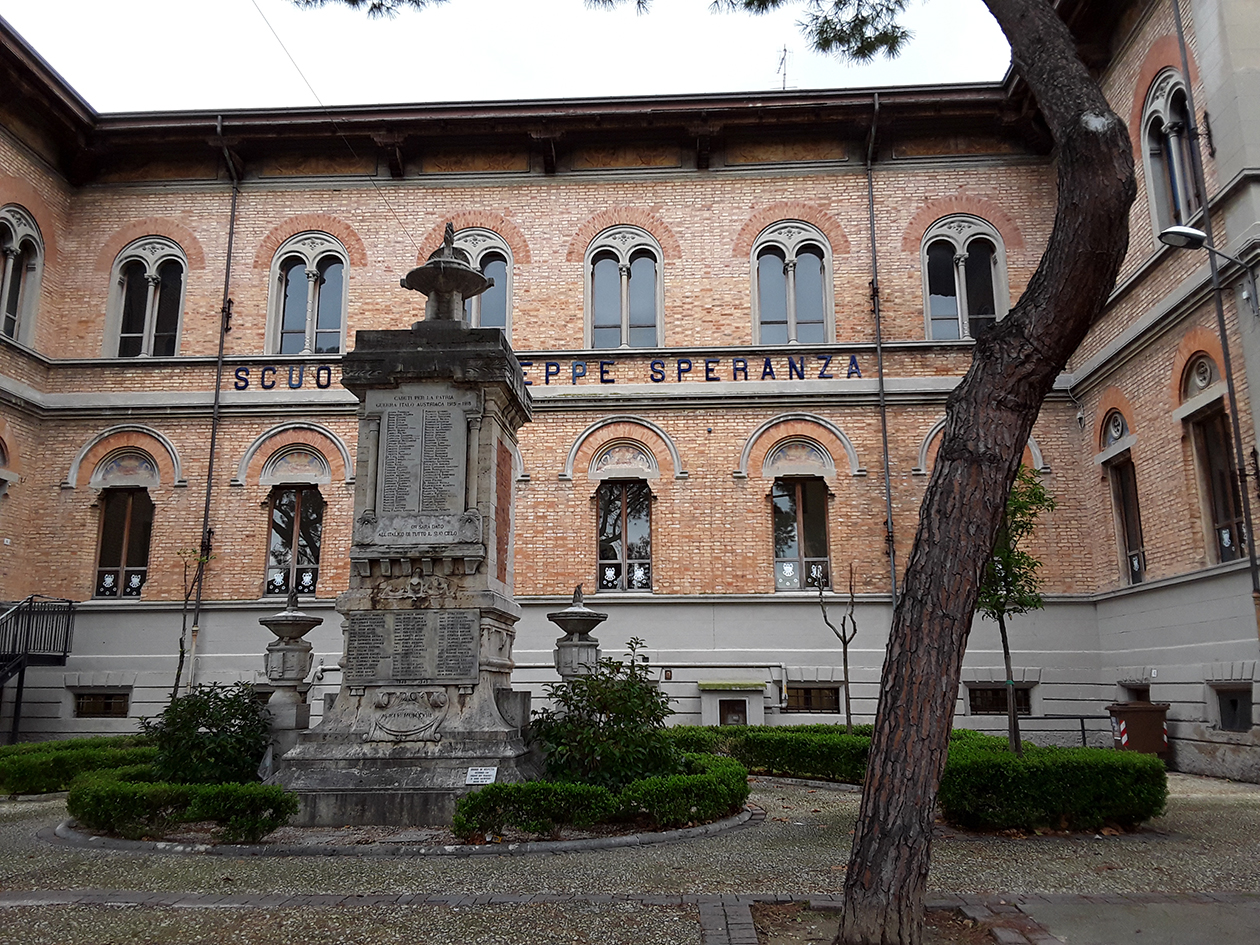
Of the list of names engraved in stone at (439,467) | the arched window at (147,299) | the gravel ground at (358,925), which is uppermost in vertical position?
the arched window at (147,299)

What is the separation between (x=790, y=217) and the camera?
20234 mm

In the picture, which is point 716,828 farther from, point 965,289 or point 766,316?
point 965,289

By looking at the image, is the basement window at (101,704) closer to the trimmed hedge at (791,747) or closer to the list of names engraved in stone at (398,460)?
the trimmed hedge at (791,747)

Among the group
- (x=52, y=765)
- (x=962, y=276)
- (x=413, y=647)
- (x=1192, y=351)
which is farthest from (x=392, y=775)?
(x=962, y=276)

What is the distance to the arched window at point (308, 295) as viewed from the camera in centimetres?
2028

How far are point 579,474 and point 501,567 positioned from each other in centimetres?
824

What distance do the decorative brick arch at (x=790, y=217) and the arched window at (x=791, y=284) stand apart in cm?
11

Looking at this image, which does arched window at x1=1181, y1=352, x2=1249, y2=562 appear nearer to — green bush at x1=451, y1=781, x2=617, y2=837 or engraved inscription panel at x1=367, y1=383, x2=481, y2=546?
green bush at x1=451, y1=781, x2=617, y2=837

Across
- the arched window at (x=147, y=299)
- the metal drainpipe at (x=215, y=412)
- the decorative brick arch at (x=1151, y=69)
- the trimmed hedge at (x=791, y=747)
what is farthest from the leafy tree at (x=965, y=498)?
the arched window at (x=147, y=299)

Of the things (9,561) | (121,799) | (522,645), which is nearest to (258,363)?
(9,561)

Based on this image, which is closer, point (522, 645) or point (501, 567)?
point (501, 567)

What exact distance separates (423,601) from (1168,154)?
558 inches

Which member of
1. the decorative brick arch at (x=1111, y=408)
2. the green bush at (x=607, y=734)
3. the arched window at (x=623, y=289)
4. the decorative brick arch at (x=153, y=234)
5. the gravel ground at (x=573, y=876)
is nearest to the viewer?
the gravel ground at (x=573, y=876)

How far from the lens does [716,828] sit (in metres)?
9.01
